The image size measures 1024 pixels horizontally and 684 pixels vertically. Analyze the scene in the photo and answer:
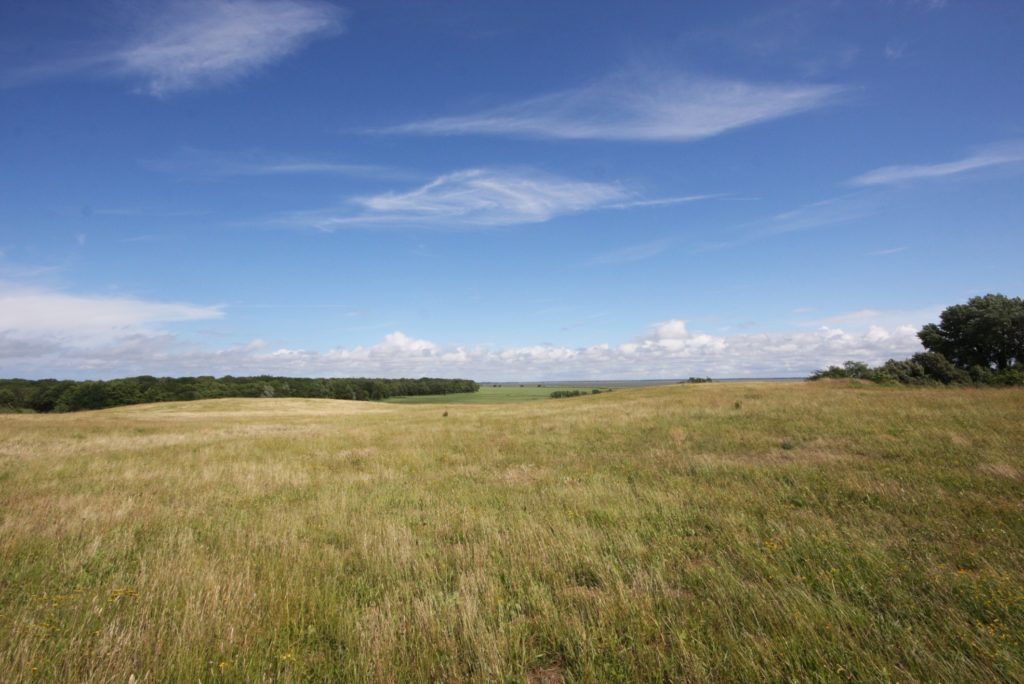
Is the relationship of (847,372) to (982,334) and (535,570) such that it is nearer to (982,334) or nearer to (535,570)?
(982,334)

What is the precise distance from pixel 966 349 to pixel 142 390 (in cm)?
13915

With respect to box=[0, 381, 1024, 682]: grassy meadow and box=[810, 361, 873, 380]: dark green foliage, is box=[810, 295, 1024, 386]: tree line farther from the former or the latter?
box=[0, 381, 1024, 682]: grassy meadow

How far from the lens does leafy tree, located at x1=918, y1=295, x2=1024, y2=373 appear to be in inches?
1752

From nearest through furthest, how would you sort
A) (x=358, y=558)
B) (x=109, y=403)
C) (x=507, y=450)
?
(x=358, y=558), (x=507, y=450), (x=109, y=403)

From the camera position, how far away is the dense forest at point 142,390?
88.9m

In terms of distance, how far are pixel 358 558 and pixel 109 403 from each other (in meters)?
116

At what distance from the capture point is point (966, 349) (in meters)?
49.5

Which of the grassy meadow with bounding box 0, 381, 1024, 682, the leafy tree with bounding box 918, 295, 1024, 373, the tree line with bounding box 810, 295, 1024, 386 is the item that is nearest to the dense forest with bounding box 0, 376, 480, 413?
the grassy meadow with bounding box 0, 381, 1024, 682

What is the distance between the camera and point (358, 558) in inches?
262

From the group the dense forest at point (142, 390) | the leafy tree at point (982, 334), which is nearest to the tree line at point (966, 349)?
the leafy tree at point (982, 334)

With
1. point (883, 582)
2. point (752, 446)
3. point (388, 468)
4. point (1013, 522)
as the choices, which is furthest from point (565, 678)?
point (752, 446)

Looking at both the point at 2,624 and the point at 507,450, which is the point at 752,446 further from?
the point at 2,624

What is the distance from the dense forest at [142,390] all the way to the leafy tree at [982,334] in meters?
118

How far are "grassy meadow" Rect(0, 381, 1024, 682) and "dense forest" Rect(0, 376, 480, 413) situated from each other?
3868 inches
